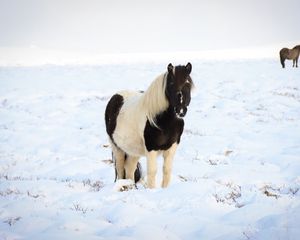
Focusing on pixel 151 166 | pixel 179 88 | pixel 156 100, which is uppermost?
pixel 179 88

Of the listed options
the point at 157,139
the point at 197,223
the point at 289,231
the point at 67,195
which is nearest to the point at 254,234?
the point at 289,231

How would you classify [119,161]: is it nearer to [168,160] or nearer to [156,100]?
[168,160]

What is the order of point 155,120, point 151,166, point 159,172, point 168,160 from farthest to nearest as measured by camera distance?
point 159,172 < point 168,160 < point 151,166 < point 155,120

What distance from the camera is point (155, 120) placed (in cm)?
595

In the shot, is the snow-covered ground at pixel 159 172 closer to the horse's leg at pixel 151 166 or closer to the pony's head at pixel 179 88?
the horse's leg at pixel 151 166

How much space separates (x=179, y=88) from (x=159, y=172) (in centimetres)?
318

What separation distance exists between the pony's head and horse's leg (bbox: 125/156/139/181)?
2.26 m

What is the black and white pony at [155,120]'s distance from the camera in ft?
18.5

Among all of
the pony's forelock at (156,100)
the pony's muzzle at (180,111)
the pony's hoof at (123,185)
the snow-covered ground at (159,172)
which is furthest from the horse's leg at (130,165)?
the pony's muzzle at (180,111)

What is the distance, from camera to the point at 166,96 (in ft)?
19.3

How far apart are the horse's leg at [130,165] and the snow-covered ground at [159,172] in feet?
1.09

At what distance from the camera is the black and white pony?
5.65 meters

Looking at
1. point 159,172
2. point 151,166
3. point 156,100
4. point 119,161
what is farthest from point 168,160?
point 159,172

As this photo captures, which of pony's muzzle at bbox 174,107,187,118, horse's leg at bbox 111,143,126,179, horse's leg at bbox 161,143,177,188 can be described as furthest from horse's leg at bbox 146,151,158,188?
horse's leg at bbox 111,143,126,179
